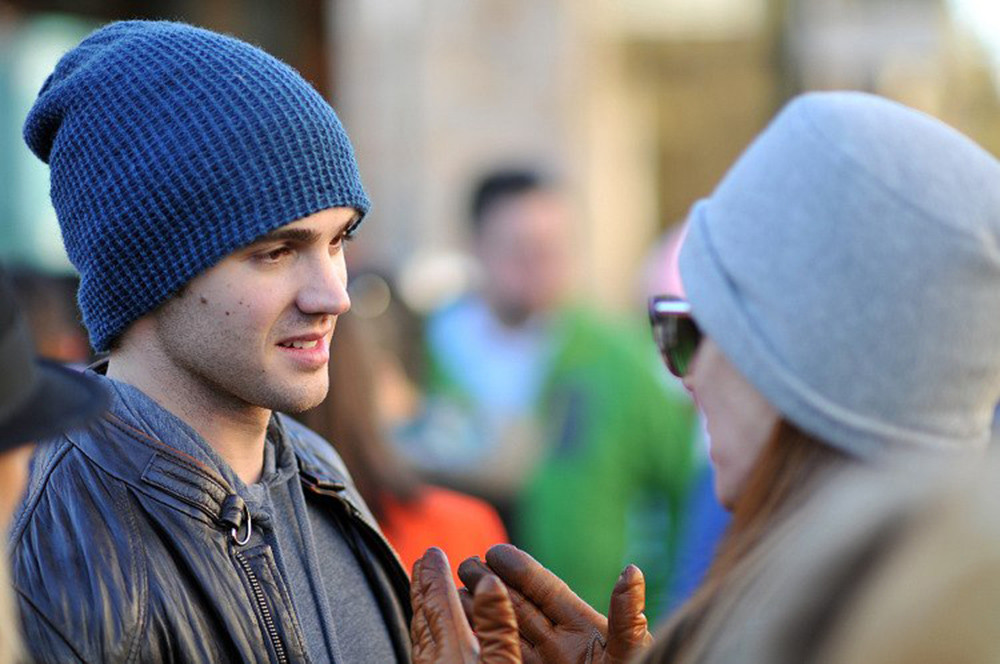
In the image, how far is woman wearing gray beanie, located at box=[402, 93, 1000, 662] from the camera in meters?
1.87

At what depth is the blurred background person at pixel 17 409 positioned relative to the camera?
5.57 ft

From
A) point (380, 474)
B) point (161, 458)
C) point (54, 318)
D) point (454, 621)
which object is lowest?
point (54, 318)

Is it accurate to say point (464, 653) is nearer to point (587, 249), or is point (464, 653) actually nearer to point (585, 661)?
point (585, 661)

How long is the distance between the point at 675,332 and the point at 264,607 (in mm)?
766

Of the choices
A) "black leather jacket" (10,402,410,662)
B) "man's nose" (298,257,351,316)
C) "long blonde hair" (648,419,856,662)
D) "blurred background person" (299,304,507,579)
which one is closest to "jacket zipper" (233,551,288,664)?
"black leather jacket" (10,402,410,662)

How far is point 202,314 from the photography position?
235 centimetres

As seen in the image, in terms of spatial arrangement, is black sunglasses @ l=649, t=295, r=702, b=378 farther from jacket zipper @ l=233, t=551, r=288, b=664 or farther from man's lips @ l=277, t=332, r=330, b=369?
jacket zipper @ l=233, t=551, r=288, b=664

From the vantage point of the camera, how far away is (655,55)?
1070 cm

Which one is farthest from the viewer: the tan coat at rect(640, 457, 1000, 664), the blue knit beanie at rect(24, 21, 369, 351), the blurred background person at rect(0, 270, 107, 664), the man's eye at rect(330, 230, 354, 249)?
the man's eye at rect(330, 230, 354, 249)

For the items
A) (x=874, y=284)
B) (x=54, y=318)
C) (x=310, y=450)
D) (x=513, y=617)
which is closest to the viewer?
(x=874, y=284)

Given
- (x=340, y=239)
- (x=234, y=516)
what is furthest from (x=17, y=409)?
(x=340, y=239)

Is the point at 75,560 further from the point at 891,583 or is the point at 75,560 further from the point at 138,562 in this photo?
the point at 891,583

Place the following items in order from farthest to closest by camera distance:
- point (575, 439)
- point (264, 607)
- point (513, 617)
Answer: point (575, 439) < point (264, 607) < point (513, 617)

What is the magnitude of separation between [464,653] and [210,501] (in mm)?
476
